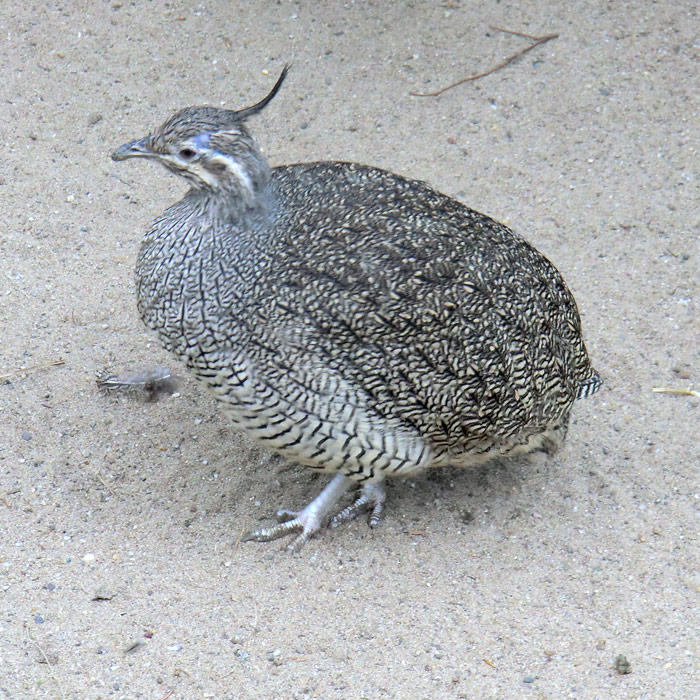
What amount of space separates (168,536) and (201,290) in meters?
1.07

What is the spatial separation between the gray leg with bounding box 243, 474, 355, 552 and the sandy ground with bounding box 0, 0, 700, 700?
7 cm

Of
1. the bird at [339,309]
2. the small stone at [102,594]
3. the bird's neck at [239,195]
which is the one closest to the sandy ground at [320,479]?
the small stone at [102,594]

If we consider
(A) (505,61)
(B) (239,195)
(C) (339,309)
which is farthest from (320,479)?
(A) (505,61)

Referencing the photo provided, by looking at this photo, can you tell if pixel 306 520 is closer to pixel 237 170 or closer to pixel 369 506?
pixel 369 506

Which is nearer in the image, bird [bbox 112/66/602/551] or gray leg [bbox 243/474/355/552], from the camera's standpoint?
bird [bbox 112/66/602/551]

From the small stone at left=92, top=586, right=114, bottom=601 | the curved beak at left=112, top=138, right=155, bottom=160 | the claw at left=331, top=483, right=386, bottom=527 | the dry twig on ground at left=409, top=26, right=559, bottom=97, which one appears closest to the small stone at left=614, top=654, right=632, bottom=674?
the claw at left=331, top=483, right=386, bottom=527

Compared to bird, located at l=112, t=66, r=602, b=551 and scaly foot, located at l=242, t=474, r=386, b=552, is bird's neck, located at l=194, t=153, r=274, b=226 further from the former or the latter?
scaly foot, located at l=242, t=474, r=386, b=552

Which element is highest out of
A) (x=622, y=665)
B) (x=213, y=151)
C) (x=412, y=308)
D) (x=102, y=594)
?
(x=213, y=151)

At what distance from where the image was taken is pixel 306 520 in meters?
4.42

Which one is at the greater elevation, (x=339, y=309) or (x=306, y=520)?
(x=339, y=309)

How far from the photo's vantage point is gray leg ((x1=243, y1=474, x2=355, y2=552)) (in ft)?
14.4

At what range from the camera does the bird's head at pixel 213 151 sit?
4012 millimetres

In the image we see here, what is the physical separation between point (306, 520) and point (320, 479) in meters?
0.37

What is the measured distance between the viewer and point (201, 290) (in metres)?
4.01
